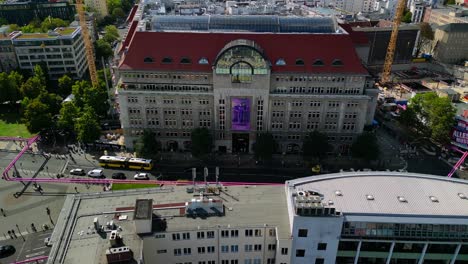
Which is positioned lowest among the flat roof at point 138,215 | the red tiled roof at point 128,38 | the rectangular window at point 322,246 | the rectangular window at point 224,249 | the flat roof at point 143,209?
the rectangular window at point 224,249

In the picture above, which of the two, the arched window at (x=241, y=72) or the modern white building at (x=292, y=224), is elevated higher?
the arched window at (x=241, y=72)

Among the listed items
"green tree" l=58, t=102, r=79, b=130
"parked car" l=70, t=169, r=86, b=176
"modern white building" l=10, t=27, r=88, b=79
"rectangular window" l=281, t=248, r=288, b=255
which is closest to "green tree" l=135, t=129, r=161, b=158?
"parked car" l=70, t=169, r=86, b=176

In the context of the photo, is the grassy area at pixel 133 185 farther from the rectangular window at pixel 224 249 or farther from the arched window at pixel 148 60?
the rectangular window at pixel 224 249

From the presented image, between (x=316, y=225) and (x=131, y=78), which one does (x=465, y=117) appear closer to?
(x=316, y=225)

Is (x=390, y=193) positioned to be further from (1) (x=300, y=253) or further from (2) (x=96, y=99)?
(2) (x=96, y=99)

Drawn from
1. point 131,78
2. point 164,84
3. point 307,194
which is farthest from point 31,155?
point 307,194

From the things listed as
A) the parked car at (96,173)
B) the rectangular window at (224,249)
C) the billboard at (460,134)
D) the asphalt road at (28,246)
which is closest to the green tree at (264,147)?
the parked car at (96,173)
